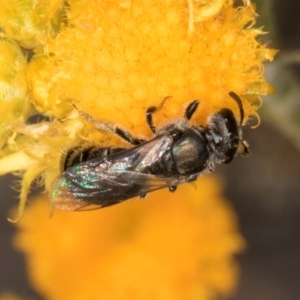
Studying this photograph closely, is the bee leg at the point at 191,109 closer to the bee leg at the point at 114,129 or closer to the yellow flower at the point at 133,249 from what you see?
the bee leg at the point at 114,129

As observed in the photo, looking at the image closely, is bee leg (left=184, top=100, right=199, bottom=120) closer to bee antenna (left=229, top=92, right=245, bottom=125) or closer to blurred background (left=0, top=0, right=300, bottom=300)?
bee antenna (left=229, top=92, right=245, bottom=125)

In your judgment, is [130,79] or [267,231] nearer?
[130,79]

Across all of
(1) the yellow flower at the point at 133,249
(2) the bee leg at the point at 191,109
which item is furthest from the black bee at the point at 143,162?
(1) the yellow flower at the point at 133,249

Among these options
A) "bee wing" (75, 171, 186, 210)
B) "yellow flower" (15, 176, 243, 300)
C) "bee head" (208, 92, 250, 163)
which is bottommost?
"yellow flower" (15, 176, 243, 300)

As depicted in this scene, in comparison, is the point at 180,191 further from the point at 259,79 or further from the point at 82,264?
the point at 259,79

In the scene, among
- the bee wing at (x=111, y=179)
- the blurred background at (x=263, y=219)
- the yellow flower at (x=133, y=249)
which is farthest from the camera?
the blurred background at (x=263, y=219)

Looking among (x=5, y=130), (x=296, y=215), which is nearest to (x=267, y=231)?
(x=296, y=215)

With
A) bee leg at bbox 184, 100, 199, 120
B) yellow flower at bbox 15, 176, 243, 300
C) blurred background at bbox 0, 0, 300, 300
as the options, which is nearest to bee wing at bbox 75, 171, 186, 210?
bee leg at bbox 184, 100, 199, 120
